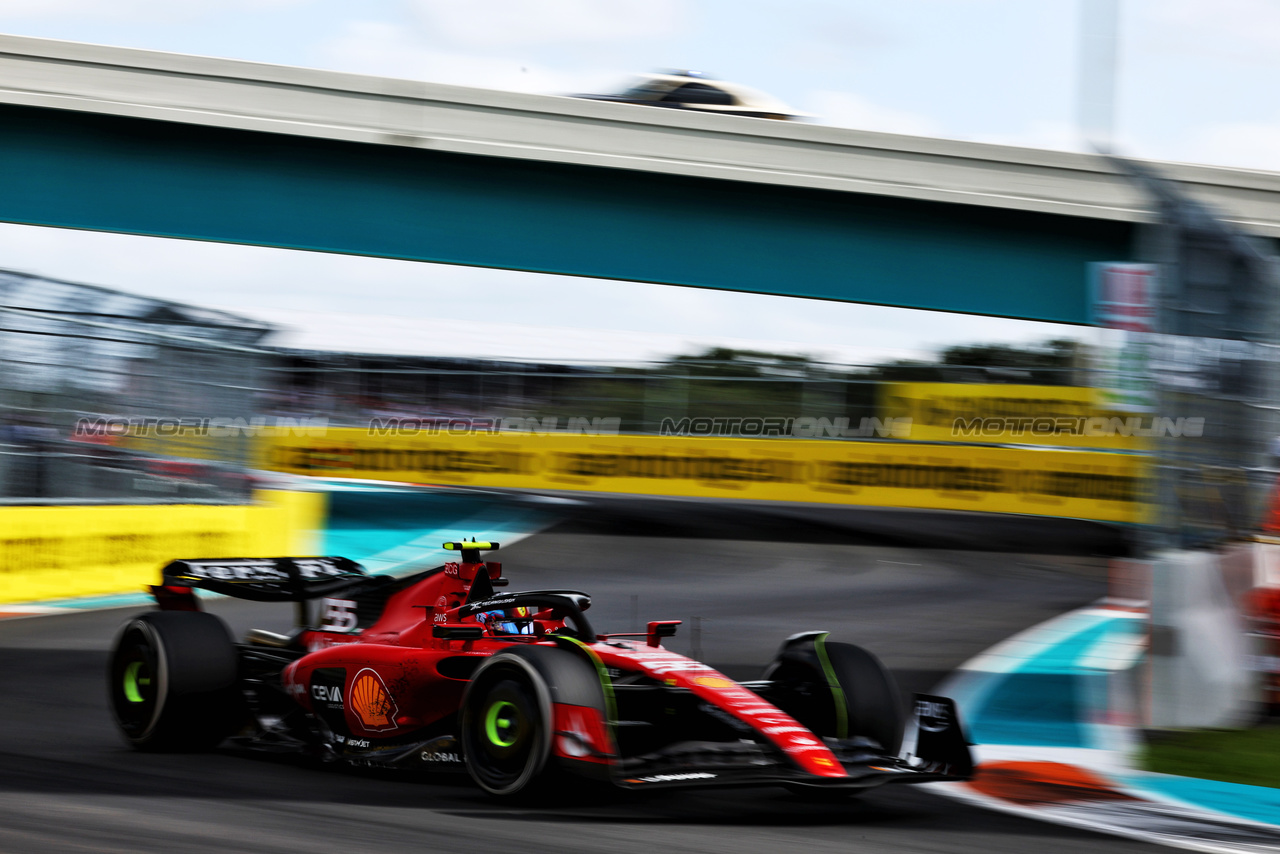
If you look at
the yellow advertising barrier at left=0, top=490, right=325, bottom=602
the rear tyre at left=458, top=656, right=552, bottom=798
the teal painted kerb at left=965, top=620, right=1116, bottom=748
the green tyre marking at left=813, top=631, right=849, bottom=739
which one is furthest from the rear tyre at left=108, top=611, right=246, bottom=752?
the yellow advertising barrier at left=0, top=490, right=325, bottom=602

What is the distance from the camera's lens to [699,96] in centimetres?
1641

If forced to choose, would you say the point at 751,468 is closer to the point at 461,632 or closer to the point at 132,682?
the point at 132,682

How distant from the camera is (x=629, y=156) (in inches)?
595

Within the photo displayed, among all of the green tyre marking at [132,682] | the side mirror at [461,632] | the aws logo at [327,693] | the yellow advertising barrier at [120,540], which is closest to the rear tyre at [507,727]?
the side mirror at [461,632]

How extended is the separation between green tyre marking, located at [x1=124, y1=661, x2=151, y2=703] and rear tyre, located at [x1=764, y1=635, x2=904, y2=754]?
296 centimetres

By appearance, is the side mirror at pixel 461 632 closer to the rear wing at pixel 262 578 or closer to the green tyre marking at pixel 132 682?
the rear wing at pixel 262 578

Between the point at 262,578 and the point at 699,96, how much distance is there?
35.0 feet

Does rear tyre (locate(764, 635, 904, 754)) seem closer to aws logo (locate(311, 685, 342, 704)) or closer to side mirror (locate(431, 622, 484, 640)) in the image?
side mirror (locate(431, 622, 484, 640))

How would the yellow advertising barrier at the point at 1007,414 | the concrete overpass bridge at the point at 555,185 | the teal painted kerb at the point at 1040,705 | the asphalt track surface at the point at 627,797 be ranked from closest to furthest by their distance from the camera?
the asphalt track surface at the point at 627,797, the teal painted kerb at the point at 1040,705, the concrete overpass bridge at the point at 555,185, the yellow advertising barrier at the point at 1007,414

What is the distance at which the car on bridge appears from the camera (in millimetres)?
16234

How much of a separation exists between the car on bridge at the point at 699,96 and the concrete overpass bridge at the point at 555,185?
119cm

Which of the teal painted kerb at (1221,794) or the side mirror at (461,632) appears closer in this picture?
the side mirror at (461,632)

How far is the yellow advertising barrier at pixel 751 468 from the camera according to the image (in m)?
19.0

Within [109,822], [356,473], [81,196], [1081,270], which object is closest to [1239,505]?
[109,822]
